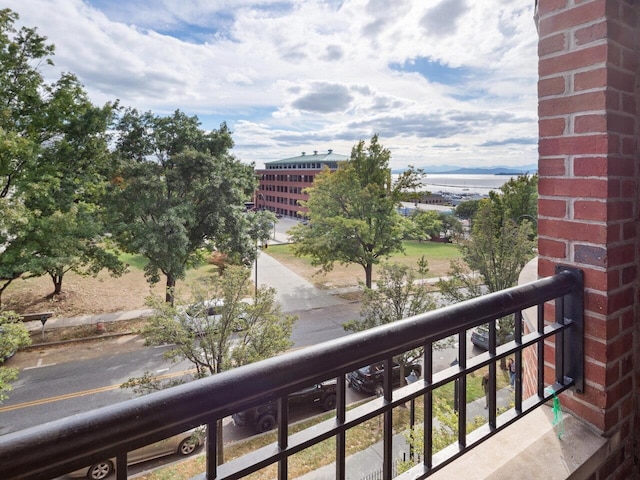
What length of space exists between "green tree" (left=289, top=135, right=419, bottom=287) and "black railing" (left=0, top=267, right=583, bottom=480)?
43.8ft

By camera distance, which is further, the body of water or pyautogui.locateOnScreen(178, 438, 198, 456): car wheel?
the body of water

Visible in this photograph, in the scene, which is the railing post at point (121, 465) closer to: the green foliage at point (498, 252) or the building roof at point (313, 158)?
the green foliage at point (498, 252)

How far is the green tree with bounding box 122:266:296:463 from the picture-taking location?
6453mm

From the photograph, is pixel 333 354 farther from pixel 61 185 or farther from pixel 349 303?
pixel 349 303

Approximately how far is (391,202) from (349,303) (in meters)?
4.32

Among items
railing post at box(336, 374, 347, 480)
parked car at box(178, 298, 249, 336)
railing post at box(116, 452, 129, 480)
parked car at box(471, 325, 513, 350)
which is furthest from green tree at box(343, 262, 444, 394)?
railing post at box(116, 452, 129, 480)

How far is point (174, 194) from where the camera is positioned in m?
12.6

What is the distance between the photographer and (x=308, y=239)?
50.5 ft

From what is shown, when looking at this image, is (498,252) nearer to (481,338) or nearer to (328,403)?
(481,338)

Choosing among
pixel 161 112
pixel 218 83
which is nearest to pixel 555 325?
pixel 161 112

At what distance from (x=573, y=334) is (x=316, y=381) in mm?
1026

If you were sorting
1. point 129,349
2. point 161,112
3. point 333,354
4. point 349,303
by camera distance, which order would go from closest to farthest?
point 333,354 → point 129,349 → point 161,112 → point 349,303

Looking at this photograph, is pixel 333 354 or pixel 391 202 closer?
pixel 333 354

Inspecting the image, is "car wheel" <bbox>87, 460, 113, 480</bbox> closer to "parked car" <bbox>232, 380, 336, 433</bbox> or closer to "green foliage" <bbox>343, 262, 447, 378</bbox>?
"parked car" <bbox>232, 380, 336, 433</bbox>
